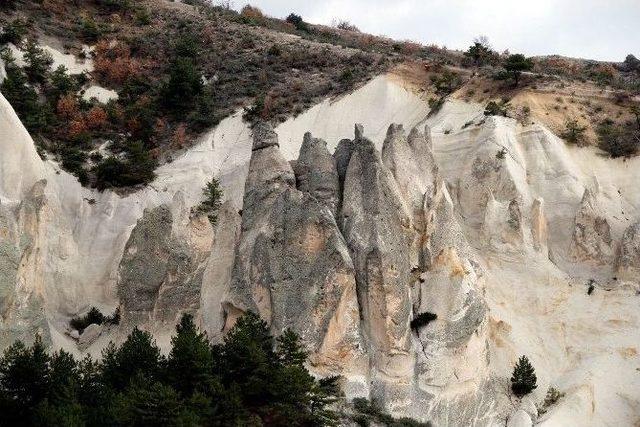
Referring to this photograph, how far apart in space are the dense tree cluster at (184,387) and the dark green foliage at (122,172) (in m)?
16.6

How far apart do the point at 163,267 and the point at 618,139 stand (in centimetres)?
2394

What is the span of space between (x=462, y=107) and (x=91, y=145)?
21.3 metres

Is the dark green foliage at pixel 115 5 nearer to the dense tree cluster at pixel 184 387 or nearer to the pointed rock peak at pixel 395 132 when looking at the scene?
the pointed rock peak at pixel 395 132

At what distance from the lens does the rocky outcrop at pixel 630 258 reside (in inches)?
1189

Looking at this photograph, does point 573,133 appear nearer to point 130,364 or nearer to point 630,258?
point 630,258

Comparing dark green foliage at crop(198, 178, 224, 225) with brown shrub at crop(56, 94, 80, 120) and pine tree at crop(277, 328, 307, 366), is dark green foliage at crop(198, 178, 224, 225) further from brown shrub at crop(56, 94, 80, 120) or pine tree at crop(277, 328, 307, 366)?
pine tree at crop(277, 328, 307, 366)

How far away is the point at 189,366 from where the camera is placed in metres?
20.0

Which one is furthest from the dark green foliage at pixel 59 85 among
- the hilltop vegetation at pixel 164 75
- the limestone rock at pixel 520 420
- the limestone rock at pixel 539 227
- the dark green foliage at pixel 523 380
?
the limestone rock at pixel 520 420

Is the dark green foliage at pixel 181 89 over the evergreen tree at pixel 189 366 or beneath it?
over

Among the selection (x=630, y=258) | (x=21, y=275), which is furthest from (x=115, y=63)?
(x=630, y=258)

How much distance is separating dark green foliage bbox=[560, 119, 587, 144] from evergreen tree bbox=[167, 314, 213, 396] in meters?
24.6

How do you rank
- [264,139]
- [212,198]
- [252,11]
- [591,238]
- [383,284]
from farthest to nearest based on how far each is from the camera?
[252,11] < [212,198] < [591,238] < [264,139] < [383,284]

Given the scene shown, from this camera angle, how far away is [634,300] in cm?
2953

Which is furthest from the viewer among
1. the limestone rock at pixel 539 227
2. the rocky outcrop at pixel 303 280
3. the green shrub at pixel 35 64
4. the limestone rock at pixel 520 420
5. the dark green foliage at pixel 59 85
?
the green shrub at pixel 35 64
